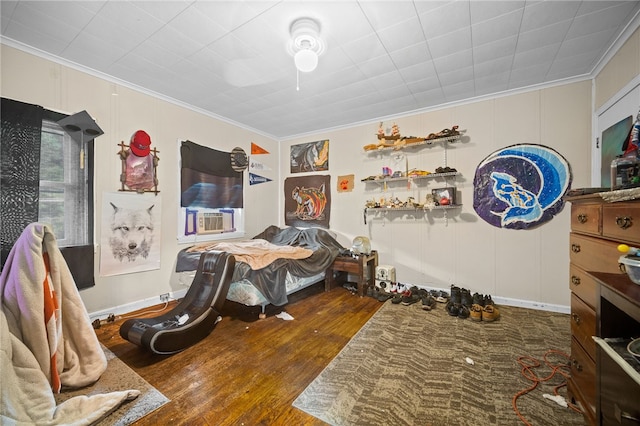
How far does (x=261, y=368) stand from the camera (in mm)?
1911

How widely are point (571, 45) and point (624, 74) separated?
1.63 ft

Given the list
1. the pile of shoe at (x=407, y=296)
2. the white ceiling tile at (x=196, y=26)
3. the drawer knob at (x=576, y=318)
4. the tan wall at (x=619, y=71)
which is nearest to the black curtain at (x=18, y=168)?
the white ceiling tile at (x=196, y=26)

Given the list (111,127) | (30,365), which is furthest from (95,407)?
(111,127)

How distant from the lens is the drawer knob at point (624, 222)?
1.08 m

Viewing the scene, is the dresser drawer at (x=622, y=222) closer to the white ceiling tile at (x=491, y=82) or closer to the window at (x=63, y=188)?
the white ceiling tile at (x=491, y=82)

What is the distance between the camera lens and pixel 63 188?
8.26 feet

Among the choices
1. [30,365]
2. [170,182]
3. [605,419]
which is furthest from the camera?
[170,182]

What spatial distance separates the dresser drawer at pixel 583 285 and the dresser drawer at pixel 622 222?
0.81 feet

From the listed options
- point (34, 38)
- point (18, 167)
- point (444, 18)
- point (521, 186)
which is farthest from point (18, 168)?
point (521, 186)

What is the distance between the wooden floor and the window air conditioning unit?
4.27ft

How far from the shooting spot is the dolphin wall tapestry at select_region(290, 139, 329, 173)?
4.59 metres

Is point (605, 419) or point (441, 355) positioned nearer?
point (605, 419)

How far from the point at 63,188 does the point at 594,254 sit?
428 centimetres

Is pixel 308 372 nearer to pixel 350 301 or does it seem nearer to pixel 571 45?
pixel 350 301
